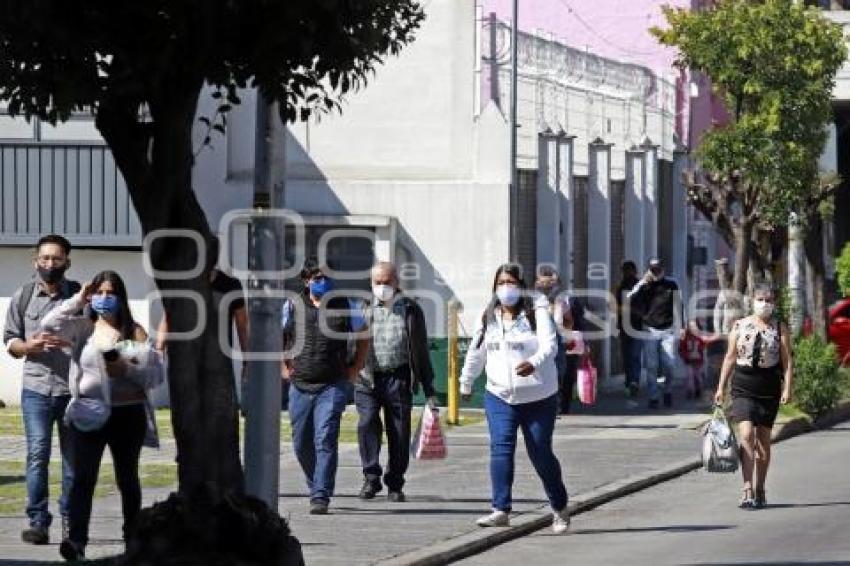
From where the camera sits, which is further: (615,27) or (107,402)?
(615,27)

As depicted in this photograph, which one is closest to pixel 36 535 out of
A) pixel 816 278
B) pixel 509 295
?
pixel 509 295

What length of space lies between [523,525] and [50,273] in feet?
12.5

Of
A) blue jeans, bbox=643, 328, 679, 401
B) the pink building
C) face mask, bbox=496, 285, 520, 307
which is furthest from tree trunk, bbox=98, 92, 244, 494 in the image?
the pink building

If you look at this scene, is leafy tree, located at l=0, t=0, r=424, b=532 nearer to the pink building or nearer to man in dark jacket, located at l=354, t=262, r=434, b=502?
man in dark jacket, located at l=354, t=262, r=434, b=502

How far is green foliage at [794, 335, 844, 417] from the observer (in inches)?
1040

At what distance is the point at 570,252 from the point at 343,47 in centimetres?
2174

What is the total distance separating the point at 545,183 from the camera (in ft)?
102

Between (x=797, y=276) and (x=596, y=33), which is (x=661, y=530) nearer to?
(x=797, y=276)

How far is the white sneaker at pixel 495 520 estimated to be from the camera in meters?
15.6

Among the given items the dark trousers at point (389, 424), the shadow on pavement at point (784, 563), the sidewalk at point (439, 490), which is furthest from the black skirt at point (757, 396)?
the shadow on pavement at point (784, 563)

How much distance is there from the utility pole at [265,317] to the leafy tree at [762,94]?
15.7 m

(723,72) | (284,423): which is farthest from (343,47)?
(723,72)

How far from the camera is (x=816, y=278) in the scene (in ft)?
125

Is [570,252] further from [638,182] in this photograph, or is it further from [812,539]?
[812,539]
